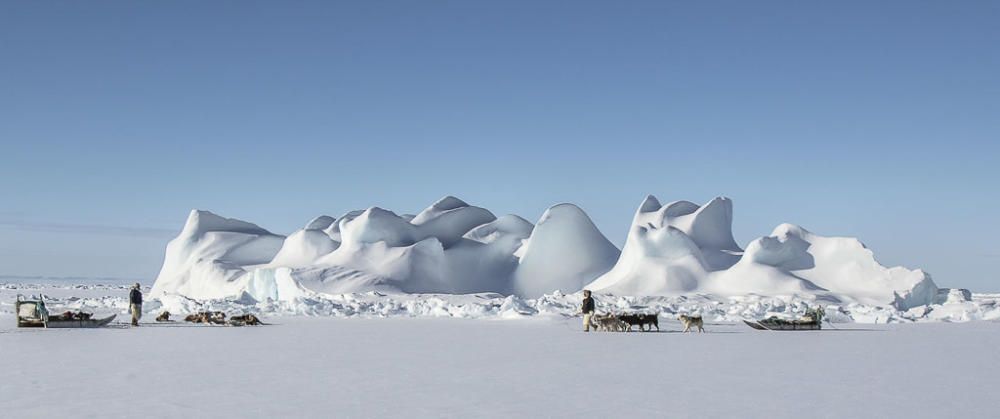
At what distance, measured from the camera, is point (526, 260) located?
4338cm

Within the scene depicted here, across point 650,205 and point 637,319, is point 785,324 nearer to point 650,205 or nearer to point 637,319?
point 637,319

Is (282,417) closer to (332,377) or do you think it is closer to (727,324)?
(332,377)

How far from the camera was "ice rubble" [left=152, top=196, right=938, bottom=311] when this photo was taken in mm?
36281

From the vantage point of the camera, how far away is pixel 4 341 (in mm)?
13906

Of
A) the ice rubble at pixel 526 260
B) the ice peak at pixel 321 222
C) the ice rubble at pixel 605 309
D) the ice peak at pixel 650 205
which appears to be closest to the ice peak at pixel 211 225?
the ice rubble at pixel 526 260

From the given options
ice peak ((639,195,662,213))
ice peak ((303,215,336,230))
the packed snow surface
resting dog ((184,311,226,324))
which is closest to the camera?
the packed snow surface

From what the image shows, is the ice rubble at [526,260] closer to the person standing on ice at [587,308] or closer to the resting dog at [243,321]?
the resting dog at [243,321]

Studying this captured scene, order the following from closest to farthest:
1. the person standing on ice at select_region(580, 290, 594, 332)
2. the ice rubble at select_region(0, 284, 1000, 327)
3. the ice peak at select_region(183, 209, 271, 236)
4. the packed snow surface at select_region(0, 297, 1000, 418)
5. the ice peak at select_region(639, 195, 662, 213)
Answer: the packed snow surface at select_region(0, 297, 1000, 418)
the person standing on ice at select_region(580, 290, 594, 332)
the ice rubble at select_region(0, 284, 1000, 327)
the ice peak at select_region(639, 195, 662, 213)
the ice peak at select_region(183, 209, 271, 236)

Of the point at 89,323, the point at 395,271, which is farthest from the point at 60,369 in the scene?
the point at 395,271

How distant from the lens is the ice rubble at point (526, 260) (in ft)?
119

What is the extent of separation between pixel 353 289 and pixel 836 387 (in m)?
30.2

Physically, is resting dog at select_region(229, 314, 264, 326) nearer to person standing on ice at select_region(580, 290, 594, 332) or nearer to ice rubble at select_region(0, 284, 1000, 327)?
ice rubble at select_region(0, 284, 1000, 327)

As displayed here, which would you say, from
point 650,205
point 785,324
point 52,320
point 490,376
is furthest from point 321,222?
point 490,376

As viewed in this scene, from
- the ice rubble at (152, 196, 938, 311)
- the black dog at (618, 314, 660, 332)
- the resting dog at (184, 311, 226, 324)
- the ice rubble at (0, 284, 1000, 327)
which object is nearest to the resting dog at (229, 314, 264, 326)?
the resting dog at (184, 311, 226, 324)
